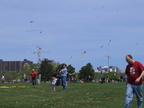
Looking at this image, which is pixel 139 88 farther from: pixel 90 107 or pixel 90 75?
pixel 90 75

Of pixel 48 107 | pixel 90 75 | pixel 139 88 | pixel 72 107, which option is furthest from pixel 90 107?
pixel 90 75

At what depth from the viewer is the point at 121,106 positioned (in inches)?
560

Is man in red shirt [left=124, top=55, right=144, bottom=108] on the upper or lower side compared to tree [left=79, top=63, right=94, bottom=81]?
lower

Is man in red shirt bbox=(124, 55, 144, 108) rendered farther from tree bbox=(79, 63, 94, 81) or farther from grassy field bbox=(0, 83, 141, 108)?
tree bbox=(79, 63, 94, 81)

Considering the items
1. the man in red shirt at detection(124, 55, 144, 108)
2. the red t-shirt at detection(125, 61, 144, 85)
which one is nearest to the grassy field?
the man in red shirt at detection(124, 55, 144, 108)

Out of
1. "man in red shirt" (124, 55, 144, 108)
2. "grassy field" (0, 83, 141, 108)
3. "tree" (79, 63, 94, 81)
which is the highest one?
"tree" (79, 63, 94, 81)

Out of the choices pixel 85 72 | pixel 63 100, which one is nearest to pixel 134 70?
pixel 63 100

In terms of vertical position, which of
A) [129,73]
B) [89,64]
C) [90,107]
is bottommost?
[90,107]

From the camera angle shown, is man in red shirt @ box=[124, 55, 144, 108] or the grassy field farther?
the grassy field

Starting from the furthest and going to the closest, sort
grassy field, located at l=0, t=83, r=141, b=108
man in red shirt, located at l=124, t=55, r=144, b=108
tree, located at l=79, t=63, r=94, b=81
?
tree, located at l=79, t=63, r=94, b=81, grassy field, located at l=0, t=83, r=141, b=108, man in red shirt, located at l=124, t=55, r=144, b=108

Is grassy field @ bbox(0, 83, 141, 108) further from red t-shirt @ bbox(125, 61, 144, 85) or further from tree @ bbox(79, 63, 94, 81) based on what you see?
tree @ bbox(79, 63, 94, 81)

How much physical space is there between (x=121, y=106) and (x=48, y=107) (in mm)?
2737

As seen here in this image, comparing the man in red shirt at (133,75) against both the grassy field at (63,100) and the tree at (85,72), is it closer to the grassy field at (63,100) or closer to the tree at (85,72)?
the grassy field at (63,100)

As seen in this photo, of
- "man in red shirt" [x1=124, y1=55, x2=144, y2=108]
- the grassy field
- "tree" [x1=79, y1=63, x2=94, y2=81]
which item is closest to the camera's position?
"man in red shirt" [x1=124, y1=55, x2=144, y2=108]
